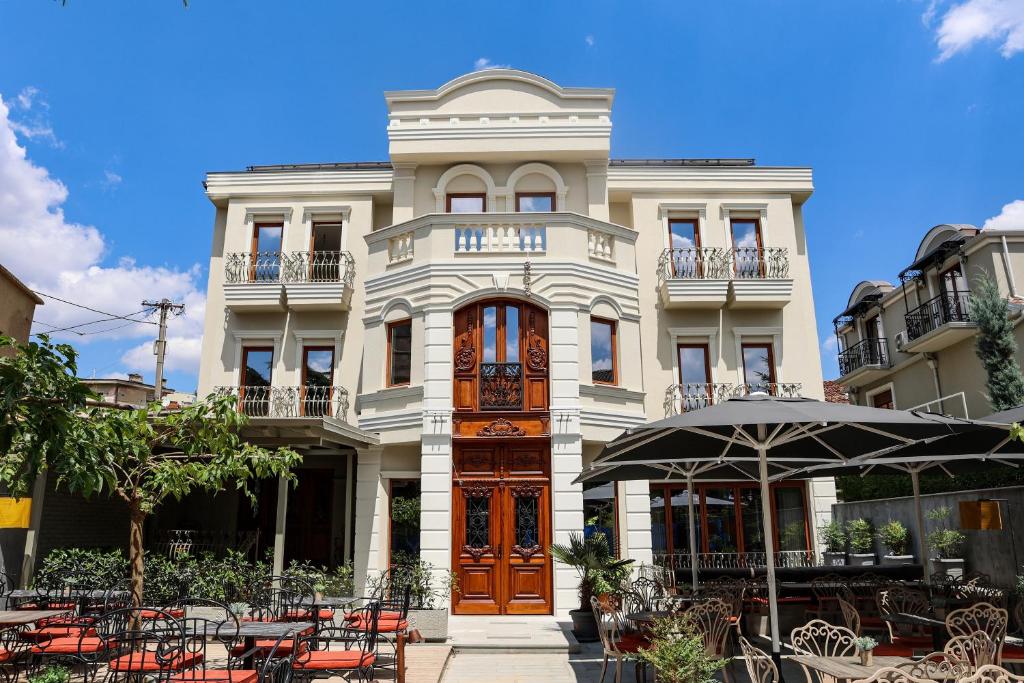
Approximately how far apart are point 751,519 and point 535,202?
8369 mm

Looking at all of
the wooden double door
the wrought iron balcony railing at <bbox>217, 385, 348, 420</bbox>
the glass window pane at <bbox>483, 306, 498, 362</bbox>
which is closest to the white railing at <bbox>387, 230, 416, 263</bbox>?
the glass window pane at <bbox>483, 306, 498, 362</bbox>

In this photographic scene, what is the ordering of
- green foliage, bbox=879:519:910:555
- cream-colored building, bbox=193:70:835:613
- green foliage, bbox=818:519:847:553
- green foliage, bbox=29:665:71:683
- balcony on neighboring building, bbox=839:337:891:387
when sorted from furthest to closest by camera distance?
balcony on neighboring building, bbox=839:337:891:387
green foliage, bbox=818:519:847:553
green foliage, bbox=879:519:910:555
cream-colored building, bbox=193:70:835:613
green foliage, bbox=29:665:71:683

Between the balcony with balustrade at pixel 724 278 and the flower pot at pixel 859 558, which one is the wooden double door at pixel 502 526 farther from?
the flower pot at pixel 859 558

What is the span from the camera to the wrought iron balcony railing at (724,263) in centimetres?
1608

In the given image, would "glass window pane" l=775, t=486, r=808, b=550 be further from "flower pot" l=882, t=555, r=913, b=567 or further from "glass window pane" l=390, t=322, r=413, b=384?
"glass window pane" l=390, t=322, r=413, b=384

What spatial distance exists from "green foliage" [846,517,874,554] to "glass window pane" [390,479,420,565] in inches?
349

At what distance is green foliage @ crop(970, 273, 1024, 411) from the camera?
725 inches

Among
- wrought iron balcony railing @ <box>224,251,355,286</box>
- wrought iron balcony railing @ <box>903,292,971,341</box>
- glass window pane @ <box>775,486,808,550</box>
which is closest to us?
glass window pane @ <box>775,486,808,550</box>

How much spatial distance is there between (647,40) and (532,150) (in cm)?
366

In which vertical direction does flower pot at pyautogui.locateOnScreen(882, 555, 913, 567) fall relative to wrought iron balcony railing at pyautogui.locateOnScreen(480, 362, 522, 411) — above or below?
below

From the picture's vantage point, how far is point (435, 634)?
10453 millimetres

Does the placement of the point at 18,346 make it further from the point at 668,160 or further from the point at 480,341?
the point at 668,160

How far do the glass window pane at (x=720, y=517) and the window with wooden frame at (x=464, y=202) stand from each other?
8026 mm

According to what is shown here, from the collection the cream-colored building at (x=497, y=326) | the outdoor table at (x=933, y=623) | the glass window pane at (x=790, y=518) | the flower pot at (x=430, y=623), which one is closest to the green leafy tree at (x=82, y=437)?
the cream-colored building at (x=497, y=326)
